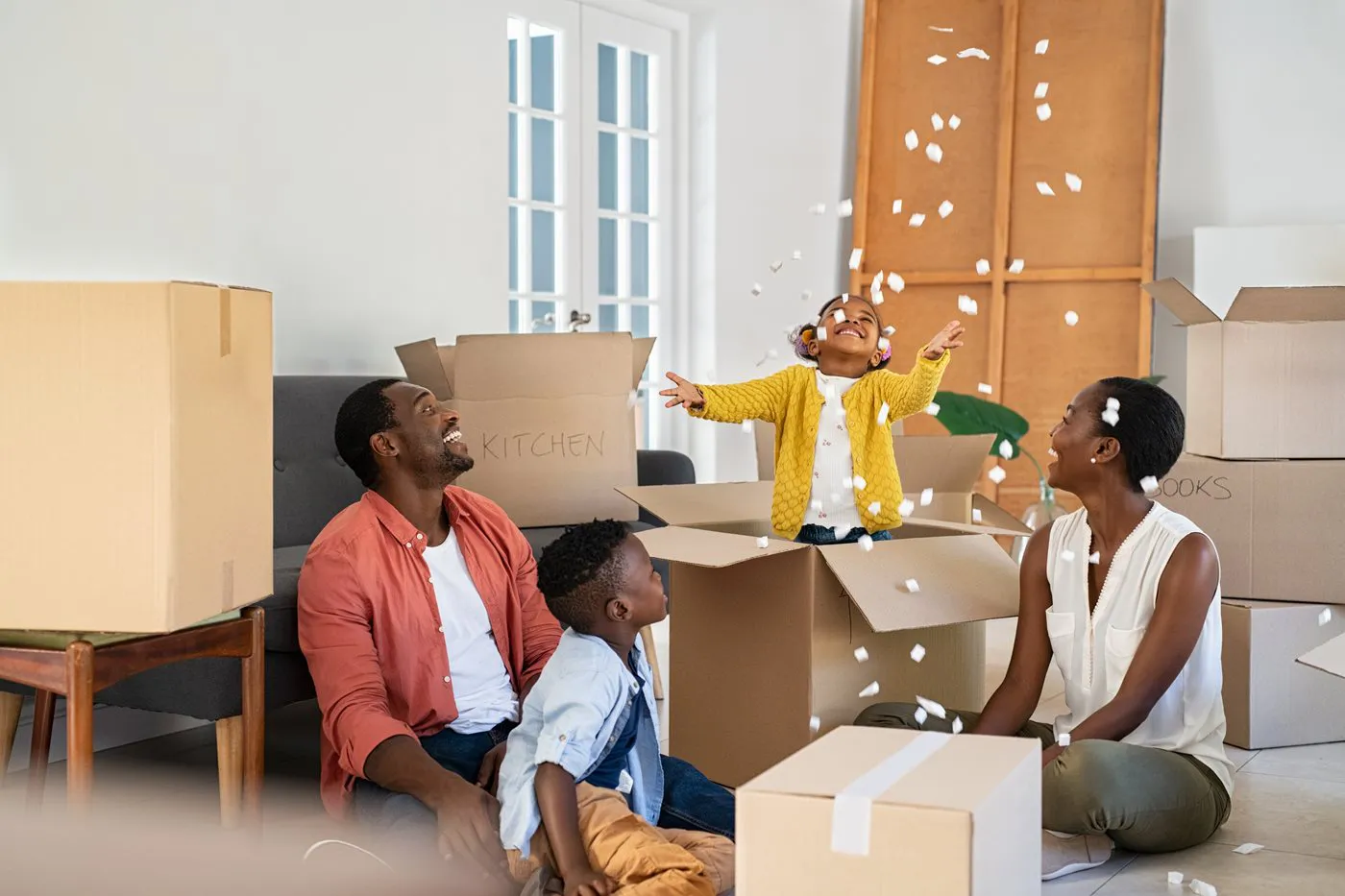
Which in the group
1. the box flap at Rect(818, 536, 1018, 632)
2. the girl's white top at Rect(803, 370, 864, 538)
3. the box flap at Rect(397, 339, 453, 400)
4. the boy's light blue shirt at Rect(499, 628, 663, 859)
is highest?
the box flap at Rect(397, 339, 453, 400)

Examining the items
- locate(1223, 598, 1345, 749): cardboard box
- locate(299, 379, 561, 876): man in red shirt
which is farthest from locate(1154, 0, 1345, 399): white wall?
locate(299, 379, 561, 876): man in red shirt

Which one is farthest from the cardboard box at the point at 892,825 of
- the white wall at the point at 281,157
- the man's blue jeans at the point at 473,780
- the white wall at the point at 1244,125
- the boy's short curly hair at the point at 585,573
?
the white wall at the point at 1244,125

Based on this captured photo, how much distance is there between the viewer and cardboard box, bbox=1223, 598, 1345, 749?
2.83m

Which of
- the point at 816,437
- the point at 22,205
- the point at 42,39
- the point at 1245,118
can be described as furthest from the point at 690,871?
the point at 1245,118

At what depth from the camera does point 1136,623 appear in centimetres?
223

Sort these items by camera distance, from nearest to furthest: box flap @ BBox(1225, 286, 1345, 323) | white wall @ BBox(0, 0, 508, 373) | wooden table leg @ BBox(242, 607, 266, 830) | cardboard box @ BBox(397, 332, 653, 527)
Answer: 1. wooden table leg @ BBox(242, 607, 266, 830)
2. box flap @ BBox(1225, 286, 1345, 323)
3. white wall @ BBox(0, 0, 508, 373)
4. cardboard box @ BBox(397, 332, 653, 527)

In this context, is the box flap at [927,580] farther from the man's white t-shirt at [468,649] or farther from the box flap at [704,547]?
the man's white t-shirt at [468,649]

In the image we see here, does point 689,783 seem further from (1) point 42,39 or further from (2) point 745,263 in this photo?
(2) point 745,263

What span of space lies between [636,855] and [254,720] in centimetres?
64

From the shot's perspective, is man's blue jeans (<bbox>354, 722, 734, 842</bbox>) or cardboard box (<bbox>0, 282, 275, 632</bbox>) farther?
man's blue jeans (<bbox>354, 722, 734, 842</bbox>)

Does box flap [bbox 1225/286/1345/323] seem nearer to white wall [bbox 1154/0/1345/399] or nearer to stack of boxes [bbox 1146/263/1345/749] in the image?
stack of boxes [bbox 1146/263/1345/749]

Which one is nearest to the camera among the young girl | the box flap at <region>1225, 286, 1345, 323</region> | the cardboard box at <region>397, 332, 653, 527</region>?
the young girl

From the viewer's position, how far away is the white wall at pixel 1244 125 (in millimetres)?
5051

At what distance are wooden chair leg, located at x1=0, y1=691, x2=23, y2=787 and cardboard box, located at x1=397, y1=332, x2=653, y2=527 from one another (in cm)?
104
